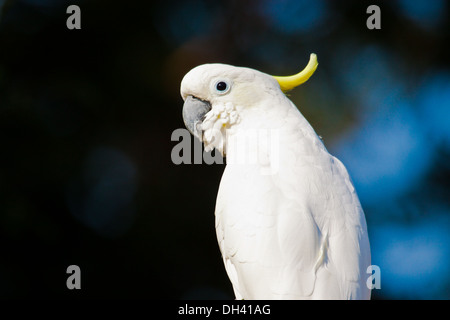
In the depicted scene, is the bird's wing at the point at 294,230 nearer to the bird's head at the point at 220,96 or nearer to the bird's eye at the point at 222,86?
the bird's head at the point at 220,96

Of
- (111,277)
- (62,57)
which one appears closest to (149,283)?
(111,277)

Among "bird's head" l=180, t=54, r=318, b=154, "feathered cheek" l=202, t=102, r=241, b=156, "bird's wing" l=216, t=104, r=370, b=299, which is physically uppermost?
"bird's head" l=180, t=54, r=318, b=154

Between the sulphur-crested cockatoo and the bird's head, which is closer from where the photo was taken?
the sulphur-crested cockatoo

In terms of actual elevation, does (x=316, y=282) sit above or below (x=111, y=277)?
below

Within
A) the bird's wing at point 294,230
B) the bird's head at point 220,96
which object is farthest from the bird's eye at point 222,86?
the bird's wing at point 294,230

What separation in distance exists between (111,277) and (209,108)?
7.32 feet

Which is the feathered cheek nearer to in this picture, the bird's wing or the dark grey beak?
the dark grey beak

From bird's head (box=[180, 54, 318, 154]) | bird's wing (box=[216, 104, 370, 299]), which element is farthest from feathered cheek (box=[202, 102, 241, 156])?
bird's wing (box=[216, 104, 370, 299])

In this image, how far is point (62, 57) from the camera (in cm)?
405

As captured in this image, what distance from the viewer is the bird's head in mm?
2062

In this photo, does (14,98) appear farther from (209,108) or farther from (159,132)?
(209,108)

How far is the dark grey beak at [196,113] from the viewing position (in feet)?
6.97
